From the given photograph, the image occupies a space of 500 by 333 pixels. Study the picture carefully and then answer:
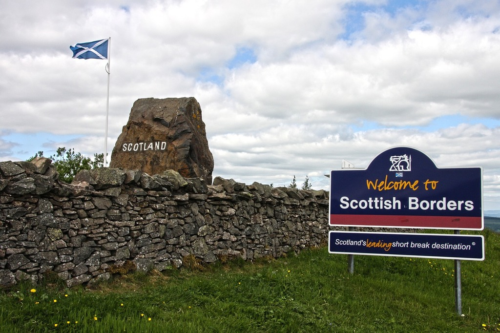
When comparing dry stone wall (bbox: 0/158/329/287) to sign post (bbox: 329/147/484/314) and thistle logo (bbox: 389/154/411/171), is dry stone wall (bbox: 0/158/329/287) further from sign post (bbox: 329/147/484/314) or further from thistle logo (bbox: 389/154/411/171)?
thistle logo (bbox: 389/154/411/171)

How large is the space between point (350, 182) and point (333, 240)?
1.19 metres

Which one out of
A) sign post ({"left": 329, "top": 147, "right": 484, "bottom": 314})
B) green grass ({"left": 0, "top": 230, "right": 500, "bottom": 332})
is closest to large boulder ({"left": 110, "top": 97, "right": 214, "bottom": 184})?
green grass ({"left": 0, "top": 230, "right": 500, "bottom": 332})

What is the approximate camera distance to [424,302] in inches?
322

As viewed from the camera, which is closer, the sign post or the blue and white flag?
the sign post

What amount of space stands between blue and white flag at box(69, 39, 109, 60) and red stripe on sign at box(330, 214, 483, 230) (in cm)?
907

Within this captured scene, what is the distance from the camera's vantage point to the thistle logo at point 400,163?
858 centimetres

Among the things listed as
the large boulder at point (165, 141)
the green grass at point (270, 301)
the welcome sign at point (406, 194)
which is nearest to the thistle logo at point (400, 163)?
the welcome sign at point (406, 194)

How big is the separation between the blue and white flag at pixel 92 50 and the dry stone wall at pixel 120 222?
6.91 meters

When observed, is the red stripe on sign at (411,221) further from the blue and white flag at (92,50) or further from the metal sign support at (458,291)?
the blue and white flag at (92,50)

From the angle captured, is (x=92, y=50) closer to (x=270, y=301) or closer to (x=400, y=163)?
(x=400, y=163)

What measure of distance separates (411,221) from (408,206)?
0.28 m

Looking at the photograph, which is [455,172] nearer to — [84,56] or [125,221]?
[125,221]

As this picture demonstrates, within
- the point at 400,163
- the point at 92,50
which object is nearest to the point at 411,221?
the point at 400,163

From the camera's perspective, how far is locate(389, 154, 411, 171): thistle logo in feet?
28.1
